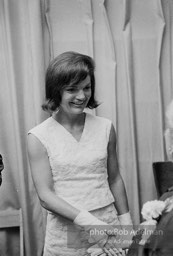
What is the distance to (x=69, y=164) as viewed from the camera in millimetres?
1633

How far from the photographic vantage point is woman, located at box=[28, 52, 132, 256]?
5.29ft

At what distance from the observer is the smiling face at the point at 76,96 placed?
162 cm

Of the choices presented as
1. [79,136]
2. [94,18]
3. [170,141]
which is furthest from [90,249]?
[94,18]

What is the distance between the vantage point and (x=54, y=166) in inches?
64.4

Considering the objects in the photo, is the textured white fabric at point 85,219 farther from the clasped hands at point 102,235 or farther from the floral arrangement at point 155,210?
the floral arrangement at point 155,210

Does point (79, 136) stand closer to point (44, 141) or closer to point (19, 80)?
point (44, 141)

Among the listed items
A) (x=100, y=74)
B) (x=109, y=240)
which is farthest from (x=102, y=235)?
(x=100, y=74)

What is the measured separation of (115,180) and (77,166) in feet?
0.80

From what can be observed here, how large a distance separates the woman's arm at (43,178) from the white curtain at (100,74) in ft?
2.69

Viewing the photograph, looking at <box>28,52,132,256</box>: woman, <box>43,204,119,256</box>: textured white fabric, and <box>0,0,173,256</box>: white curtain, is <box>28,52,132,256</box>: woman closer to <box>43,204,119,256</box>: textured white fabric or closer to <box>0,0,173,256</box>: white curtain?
<box>43,204,119,256</box>: textured white fabric

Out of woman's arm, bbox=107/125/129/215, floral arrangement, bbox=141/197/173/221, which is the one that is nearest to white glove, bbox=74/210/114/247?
woman's arm, bbox=107/125/129/215

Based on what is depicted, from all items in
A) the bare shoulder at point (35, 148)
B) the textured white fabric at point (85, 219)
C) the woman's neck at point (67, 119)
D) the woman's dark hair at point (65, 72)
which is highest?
the woman's dark hair at point (65, 72)

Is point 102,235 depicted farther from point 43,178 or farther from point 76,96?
point 76,96

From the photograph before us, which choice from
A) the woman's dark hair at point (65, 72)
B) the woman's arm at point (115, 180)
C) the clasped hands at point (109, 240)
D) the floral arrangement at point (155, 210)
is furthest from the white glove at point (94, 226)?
the woman's dark hair at point (65, 72)
